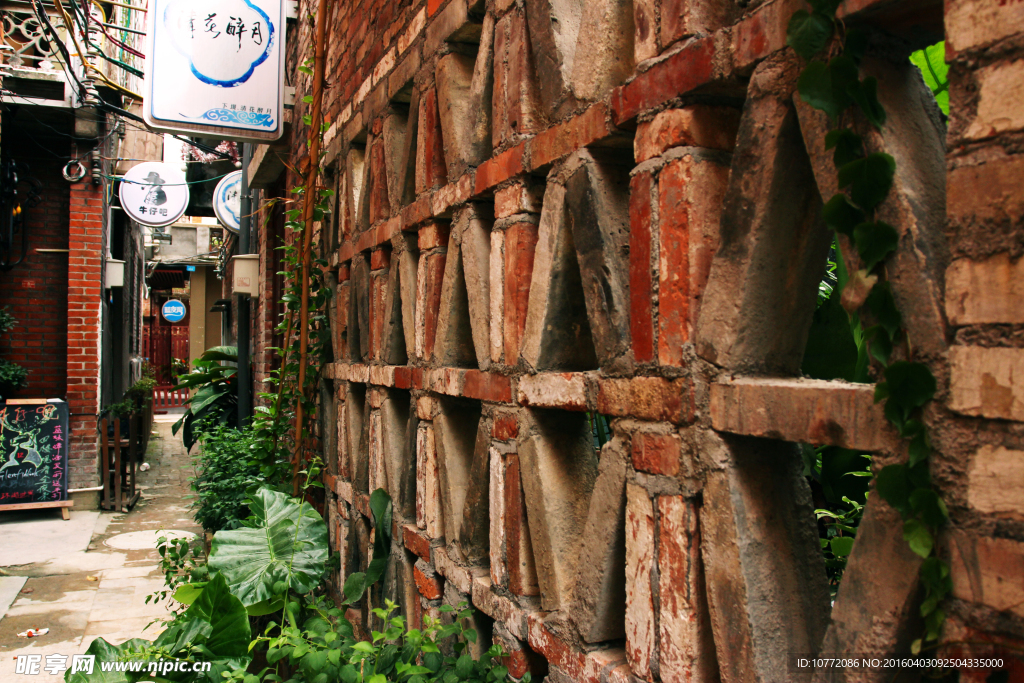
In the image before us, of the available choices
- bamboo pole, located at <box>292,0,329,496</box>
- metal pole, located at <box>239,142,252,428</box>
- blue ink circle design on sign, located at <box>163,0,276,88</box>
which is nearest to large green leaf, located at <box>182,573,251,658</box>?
bamboo pole, located at <box>292,0,329,496</box>

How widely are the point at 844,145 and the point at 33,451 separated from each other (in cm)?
867

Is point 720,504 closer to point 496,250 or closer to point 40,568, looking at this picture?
point 496,250

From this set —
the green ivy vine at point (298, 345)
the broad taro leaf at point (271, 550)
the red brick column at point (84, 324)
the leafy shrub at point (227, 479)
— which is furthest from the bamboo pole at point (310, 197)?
the red brick column at point (84, 324)

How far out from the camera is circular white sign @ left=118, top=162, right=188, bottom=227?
9797 millimetres

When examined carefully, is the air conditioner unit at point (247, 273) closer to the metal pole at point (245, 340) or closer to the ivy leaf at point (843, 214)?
the metal pole at point (245, 340)

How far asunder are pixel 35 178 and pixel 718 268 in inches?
388

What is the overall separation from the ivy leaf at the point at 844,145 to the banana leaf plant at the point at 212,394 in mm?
7212

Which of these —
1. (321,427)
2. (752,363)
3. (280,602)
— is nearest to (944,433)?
(752,363)

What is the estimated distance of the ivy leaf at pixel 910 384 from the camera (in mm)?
960

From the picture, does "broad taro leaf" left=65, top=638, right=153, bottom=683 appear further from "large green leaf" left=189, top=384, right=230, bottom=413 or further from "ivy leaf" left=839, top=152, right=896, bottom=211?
"large green leaf" left=189, top=384, right=230, bottom=413

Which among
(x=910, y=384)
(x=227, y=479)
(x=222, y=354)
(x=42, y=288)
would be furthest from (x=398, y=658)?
(x=42, y=288)

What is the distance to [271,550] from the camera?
301 cm

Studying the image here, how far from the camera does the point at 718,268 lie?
1.30m

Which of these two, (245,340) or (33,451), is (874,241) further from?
(33,451)
